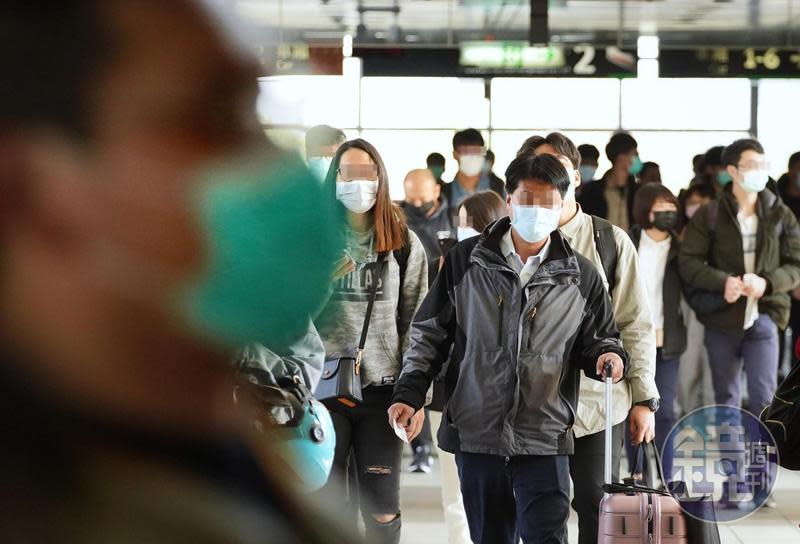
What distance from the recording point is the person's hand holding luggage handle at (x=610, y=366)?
13.4 ft

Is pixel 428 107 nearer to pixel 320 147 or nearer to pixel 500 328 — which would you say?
pixel 500 328

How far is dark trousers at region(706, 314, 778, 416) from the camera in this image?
23.6 feet

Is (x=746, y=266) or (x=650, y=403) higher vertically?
(x=746, y=266)

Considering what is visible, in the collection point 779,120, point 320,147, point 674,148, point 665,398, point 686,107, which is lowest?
point 665,398

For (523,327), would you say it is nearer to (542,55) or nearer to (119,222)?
(119,222)

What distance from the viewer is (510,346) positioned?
4.13 meters

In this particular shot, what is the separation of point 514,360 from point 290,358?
355cm

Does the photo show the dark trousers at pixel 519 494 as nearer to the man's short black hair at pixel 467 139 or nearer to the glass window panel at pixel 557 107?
the man's short black hair at pixel 467 139

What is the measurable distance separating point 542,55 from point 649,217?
20.5ft

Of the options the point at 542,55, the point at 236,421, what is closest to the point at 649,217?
the point at 542,55

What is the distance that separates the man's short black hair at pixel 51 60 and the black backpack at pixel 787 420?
12.5 feet

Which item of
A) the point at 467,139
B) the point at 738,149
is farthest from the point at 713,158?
the point at 738,149

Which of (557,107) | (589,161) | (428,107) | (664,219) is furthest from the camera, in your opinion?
(557,107)

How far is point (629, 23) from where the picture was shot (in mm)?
17047
